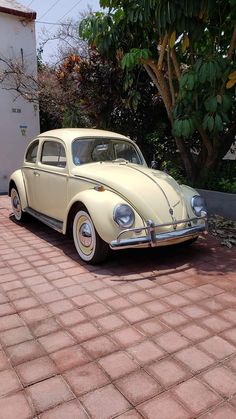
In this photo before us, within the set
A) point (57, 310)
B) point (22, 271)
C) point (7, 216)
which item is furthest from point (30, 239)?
point (57, 310)

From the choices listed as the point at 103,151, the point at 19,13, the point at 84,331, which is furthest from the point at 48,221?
the point at 19,13

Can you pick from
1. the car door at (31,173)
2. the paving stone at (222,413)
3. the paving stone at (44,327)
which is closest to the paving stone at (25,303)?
the paving stone at (44,327)

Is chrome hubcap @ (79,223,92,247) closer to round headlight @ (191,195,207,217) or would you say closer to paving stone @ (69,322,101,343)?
round headlight @ (191,195,207,217)

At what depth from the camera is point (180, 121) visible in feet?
18.5

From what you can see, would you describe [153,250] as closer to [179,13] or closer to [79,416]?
[79,416]

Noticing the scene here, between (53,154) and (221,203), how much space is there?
8.90 feet

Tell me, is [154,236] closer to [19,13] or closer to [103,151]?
[103,151]

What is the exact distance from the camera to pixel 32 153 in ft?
19.3

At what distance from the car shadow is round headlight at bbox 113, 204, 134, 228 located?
518mm

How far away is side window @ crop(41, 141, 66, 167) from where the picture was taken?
4.91 meters

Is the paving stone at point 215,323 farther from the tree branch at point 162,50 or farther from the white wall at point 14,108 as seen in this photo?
the white wall at point 14,108

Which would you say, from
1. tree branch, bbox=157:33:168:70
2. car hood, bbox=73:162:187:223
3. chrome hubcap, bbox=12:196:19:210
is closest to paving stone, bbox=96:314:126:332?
car hood, bbox=73:162:187:223

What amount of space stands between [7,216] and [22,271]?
307cm

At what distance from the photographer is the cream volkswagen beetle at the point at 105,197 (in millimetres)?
3805
